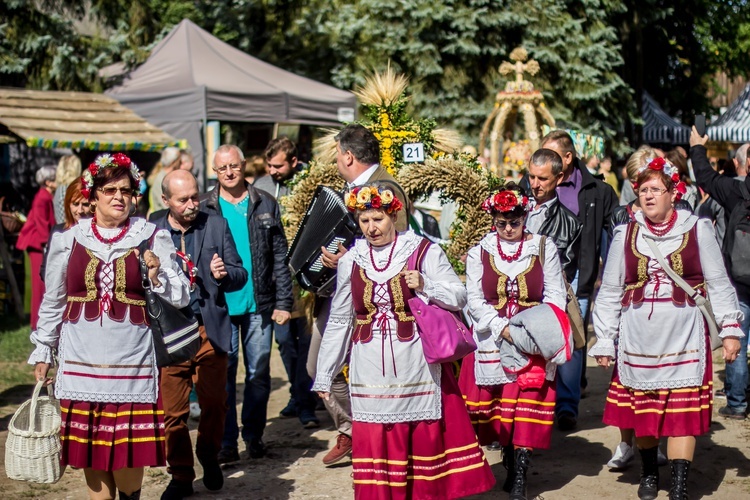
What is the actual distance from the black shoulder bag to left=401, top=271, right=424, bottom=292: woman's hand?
1.16 metres

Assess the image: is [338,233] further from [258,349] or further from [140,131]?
[140,131]

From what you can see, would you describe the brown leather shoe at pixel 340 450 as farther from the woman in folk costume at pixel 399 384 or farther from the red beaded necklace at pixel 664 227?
the red beaded necklace at pixel 664 227

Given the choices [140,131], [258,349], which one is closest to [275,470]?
[258,349]

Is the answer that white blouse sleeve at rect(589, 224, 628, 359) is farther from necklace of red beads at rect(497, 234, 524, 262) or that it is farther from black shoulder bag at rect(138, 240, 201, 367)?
black shoulder bag at rect(138, 240, 201, 367)

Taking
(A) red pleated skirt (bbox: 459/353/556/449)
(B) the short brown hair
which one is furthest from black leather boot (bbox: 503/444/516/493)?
(B) the short brown hair

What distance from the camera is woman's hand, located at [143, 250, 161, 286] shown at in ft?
16.9

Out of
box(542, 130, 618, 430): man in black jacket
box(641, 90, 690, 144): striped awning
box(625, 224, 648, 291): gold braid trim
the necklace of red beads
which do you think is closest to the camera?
box(625, 224, 648, 291): gold braid trim

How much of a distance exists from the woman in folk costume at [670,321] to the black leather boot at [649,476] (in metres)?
0.21

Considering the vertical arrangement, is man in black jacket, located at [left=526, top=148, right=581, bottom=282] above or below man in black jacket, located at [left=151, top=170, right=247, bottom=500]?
above

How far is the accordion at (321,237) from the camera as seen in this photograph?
6.25m

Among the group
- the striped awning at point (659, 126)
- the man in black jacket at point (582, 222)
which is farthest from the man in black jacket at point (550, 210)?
the striped awning at point (659, 126)

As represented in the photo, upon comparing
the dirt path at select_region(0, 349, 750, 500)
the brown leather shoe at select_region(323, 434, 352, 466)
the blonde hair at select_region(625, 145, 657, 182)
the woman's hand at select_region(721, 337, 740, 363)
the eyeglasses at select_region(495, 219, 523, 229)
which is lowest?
the dirt path at select_region(0, 349, 750, 500)

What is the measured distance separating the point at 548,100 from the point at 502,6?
1992mm

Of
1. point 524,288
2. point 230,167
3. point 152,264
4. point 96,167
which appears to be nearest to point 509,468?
point 524,288
